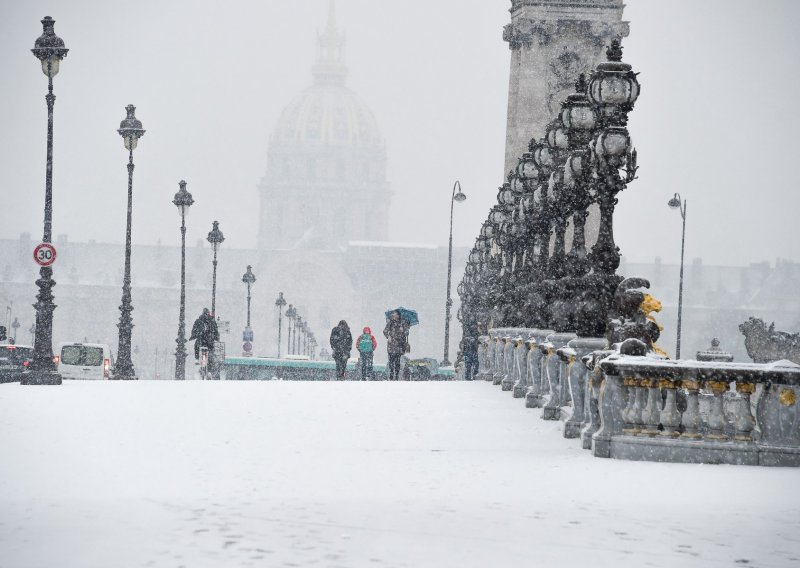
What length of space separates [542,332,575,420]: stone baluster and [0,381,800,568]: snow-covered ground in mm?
684

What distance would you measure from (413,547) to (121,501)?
7.79 ft

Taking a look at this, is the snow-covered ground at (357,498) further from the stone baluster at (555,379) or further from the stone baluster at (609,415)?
the stone baluster at (555,379)

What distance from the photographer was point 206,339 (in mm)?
38875

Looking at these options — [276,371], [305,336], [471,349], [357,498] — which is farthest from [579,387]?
[305,336]

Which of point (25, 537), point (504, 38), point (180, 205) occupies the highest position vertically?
point (504, 38)

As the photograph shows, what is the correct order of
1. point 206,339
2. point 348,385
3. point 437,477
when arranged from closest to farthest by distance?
point 437,477, point 348,385, point 206,339

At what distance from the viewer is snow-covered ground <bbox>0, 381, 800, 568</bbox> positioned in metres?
8.67

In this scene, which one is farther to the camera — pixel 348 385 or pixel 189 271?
pixel 189 271

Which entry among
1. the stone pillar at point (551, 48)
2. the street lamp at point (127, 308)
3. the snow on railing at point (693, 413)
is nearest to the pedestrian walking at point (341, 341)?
the street lamp at point (127, 308)

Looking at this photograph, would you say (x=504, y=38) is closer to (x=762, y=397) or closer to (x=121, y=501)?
(x=762, y=397)

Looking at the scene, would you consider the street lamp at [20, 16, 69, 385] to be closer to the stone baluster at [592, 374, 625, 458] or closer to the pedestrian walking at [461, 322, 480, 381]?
the pedestrian walking at [461, 322, 480, 381]

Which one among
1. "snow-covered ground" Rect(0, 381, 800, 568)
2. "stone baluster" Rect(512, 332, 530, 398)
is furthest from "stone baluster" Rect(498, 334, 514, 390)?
"snow-covered ground" Rect(0, 381, 800, 568)

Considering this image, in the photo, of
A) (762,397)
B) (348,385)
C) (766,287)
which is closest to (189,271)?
(766,287)

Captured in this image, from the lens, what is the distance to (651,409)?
13.6 m
